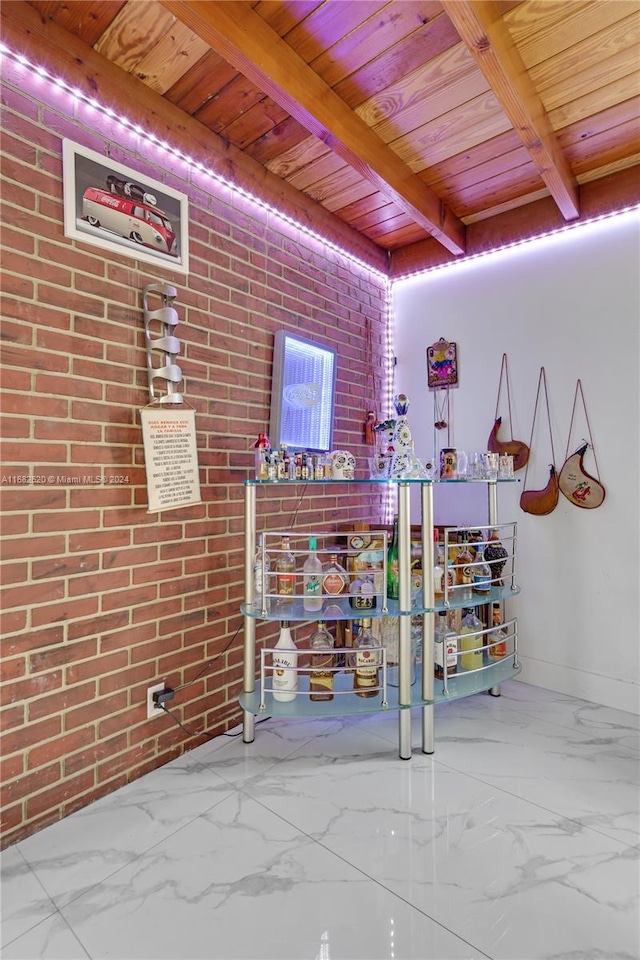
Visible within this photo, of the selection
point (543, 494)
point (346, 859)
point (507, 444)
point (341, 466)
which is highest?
point (507, 444)

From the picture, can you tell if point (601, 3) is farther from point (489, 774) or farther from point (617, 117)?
point (489, 774)

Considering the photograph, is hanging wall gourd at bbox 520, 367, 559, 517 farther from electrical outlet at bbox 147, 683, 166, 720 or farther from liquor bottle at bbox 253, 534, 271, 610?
electrical outlet at bbox 147, 683, 166, 720

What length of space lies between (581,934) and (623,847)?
0.34 metres

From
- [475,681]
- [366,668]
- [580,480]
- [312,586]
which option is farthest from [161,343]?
[580,480]

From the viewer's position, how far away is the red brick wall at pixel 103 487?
51.3 inches

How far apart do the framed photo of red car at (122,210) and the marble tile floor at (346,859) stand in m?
1.72

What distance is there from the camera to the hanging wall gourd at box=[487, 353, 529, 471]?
2.38 metres

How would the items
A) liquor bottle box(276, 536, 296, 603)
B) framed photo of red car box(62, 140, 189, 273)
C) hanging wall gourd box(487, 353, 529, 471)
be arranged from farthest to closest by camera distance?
hanging wall gourd box(487, 353, 529, 471) → liquor bottle box(276, 536, 296, 603) → framed photo of red car box(62, 140, 189, 273)

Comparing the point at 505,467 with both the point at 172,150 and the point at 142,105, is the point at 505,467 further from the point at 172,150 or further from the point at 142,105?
the point at 142,105

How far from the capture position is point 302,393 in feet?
7.29

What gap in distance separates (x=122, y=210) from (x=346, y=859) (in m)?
1.99

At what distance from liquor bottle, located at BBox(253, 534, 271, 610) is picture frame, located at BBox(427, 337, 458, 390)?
152 centimetres

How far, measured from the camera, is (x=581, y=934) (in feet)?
3.36

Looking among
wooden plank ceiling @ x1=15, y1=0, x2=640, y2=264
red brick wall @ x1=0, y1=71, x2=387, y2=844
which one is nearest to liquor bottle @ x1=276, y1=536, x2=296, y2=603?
red brick wall @ x1=0, y1=71, x2=387, y2=844
